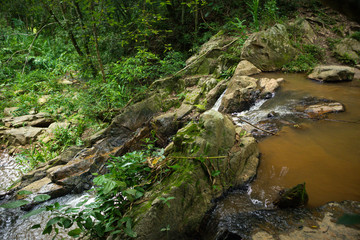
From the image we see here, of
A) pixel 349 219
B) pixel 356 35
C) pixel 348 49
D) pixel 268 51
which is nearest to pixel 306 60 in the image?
pixel 268 51

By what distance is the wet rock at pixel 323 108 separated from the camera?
182 inches

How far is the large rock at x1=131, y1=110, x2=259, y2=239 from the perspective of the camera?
2.38m

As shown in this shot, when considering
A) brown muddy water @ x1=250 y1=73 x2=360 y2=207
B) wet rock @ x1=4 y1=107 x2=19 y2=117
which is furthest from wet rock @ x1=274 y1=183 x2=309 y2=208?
wet rock @ x1=4 y1=107 x2=19 y2=117

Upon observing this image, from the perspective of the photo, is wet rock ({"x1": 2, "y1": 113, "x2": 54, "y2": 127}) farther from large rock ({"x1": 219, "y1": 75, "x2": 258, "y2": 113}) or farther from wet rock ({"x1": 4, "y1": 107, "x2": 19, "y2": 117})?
large rock ({"x1": 219, "y1": 75, "x2": 258, "y2": 113})

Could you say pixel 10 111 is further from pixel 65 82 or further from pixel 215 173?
pixel 215 173

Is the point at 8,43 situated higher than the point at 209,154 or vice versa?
the point at 8,43

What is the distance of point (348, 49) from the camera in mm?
7660

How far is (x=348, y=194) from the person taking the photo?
2.71 metres

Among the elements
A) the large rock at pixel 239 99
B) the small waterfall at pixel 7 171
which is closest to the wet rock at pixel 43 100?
the small waterfall at pixel 7 171

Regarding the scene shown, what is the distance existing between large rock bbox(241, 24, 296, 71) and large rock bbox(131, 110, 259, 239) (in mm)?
4804

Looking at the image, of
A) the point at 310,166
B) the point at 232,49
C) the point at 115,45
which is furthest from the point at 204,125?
the point at 115,45

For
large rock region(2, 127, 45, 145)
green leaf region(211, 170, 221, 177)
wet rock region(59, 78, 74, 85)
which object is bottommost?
large rock region(2, 127, 45, 145)

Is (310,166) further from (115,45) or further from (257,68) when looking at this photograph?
(115,45)

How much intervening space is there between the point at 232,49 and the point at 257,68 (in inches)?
56.8
